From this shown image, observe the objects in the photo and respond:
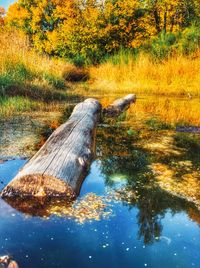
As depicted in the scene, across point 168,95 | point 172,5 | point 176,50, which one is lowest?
point 168,95

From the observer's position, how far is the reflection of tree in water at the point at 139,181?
2.64 m

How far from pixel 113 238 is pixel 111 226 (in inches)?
6.8

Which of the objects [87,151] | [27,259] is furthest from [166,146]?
[27,259]

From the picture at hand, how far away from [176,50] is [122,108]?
6.08m

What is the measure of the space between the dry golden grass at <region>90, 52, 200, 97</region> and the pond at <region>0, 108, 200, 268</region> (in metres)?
8.40

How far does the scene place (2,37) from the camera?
956cm

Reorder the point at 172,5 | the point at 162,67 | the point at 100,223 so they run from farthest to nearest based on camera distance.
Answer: the point at 172,5 → the point at 162,67 → the point at 100,223

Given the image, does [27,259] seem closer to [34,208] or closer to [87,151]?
[34,208]

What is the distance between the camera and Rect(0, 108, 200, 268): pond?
2.17m

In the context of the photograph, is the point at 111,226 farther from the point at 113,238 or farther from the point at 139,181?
the point at 139,181

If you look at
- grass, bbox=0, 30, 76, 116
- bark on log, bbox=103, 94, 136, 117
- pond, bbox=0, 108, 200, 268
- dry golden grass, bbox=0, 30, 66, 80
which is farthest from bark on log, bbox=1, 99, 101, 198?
dry golden grass, bbox=0, 30, 66, 80

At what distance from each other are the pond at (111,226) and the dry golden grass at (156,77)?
27.6ft

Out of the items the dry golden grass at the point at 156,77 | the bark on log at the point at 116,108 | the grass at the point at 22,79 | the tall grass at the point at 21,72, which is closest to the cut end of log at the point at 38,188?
the grass at the point at 22,79

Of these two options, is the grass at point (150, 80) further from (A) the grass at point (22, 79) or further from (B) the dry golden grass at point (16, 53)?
(B) the dry golden grass at point (16, 53)
